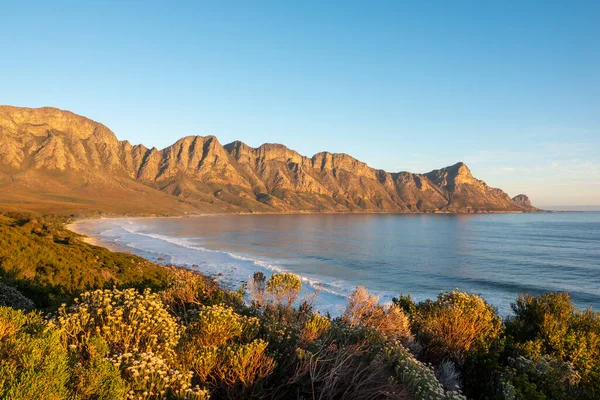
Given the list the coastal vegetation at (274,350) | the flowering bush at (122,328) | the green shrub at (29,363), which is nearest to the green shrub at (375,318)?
the coastal vegetation at (274,350)

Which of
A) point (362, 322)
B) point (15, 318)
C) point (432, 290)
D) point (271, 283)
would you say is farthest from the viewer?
point (432, 290)

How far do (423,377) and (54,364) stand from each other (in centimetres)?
659

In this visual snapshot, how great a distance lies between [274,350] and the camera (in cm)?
797

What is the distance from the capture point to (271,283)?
1388 centimetres

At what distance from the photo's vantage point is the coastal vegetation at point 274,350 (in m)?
5.10

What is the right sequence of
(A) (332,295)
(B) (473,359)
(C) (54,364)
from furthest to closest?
(A) (332,295) → (B) (473,359) → (C) (54,364)

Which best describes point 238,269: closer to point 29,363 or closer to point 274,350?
point 274,350

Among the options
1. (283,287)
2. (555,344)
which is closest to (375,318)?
(283,287)

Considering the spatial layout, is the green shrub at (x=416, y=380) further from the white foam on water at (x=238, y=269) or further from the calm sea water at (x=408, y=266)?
the calm sea water at (x=408, y=266)

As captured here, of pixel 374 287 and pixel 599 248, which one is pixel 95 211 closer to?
pixel 374 287

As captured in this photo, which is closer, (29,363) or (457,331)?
(29,363)

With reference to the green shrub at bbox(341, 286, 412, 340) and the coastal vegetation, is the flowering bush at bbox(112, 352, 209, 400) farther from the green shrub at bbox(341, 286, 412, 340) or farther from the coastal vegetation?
the green shrub at bbox(341, 286, 412, 340)

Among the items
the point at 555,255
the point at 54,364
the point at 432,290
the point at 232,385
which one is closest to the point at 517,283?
the point at 432,290

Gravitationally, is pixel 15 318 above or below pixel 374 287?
above
